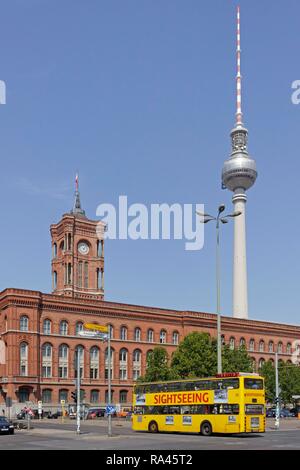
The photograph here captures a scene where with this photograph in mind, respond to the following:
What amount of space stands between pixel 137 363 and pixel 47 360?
52.9 feet

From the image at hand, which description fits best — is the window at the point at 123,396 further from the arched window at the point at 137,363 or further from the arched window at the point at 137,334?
the arched window at the point at 137,334

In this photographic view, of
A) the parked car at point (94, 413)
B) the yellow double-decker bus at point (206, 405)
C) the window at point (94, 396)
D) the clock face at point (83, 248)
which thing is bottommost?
the parked car at point (94, 413)

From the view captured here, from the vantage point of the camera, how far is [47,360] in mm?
85875

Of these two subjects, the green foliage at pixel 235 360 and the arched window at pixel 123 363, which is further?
the arched window at pixel 123 363

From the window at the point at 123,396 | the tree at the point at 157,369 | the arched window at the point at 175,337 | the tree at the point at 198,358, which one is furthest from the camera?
the arched window at the point at 175,337

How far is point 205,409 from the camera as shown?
38219 mm

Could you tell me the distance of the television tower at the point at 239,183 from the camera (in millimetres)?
130375

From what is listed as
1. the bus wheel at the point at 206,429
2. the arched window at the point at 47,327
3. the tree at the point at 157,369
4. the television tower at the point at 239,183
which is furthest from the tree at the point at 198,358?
the television tower at the point at 239,183

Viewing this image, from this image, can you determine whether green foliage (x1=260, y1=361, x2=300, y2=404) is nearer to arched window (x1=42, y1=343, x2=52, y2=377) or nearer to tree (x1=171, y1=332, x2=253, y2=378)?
tree (x1=171, y1=332, x2=253, y2=378)

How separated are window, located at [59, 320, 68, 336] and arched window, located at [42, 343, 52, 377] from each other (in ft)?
8.65

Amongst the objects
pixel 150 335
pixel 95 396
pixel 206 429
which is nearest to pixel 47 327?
pixel 95 396

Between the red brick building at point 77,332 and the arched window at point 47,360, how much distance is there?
13 cm

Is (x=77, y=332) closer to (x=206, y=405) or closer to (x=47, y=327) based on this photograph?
(x=47, y=327)
